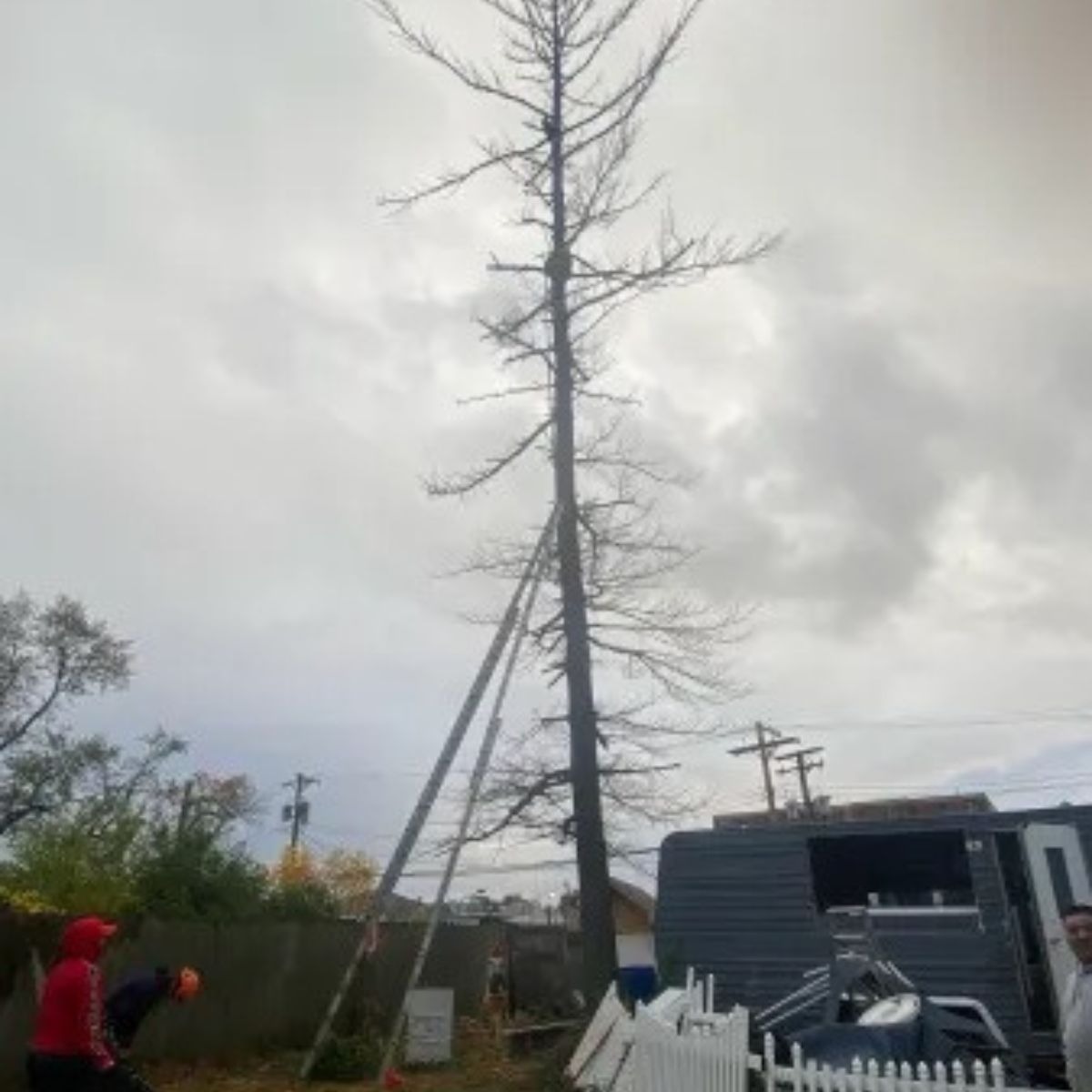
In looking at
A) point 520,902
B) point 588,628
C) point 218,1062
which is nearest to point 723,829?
point 588,628

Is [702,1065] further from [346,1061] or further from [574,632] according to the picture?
[574,632]

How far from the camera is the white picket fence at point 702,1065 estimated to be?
5344 mm

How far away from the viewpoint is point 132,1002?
7.18 meters

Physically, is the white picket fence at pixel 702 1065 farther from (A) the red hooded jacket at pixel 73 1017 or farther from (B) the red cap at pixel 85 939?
(B) the red cap at pixel 85 939

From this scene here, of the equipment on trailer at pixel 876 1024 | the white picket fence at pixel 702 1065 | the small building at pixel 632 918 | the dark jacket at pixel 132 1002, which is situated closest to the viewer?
the white picket fence at pixel 702 1065

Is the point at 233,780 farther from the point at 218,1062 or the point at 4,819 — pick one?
the point at 218,1062

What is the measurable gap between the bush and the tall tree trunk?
2696 millimetres

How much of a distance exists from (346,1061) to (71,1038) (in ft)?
18.1

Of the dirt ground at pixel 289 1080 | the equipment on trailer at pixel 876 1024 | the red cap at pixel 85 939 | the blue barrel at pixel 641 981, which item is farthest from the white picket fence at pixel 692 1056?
the blue barrel at pixel 641 981

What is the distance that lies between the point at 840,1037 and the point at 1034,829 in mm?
6209

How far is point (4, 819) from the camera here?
26672mm

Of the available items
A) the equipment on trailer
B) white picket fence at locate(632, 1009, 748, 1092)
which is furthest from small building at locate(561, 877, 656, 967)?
white picket fence at locate(632, 1009, 748, 1092)

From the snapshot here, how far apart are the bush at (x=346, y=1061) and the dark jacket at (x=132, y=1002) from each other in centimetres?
421

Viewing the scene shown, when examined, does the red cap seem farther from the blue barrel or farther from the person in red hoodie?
the blue barrel
